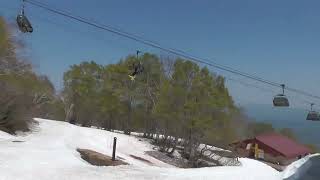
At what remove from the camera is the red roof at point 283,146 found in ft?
257

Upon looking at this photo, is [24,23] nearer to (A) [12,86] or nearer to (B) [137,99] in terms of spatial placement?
(A) [12,86]

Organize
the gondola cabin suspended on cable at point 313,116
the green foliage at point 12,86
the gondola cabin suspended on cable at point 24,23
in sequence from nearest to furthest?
the gondola cabin suspended on cable at point 24,23 → the gondola cabin suspended on cable at point 313,116 → the green foliage at point 12,86

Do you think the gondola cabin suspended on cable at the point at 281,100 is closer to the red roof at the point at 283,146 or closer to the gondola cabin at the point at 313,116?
the gondola cabin at the point at 313,116

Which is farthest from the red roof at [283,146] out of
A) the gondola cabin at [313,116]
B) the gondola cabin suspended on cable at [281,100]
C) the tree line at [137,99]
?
the gondola cabin suspended on cable at [281,100]

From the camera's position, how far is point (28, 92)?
49500 millimetres

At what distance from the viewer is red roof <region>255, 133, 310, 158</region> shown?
257 feet

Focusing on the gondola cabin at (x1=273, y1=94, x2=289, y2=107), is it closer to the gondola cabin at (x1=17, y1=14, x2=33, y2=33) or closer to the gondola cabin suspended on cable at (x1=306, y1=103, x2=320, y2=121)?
the gondola cabin suspended on cable at (x1=306, y1=103, x2=320, y2=121)

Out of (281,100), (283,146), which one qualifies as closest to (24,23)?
(281,100)

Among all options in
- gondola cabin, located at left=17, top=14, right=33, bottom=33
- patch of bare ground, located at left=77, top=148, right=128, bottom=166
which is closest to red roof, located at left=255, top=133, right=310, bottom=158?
patch of bare ground, located at left=77, top=148, right=128, bottom=166

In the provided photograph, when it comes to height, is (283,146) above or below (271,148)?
above

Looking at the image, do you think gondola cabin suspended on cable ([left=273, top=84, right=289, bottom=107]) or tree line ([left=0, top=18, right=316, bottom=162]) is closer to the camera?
gondola cabin suspended on cable ([left=273, top=84, right=289, bottom=107])

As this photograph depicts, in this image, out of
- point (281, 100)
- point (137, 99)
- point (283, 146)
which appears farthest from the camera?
point (283, 146)

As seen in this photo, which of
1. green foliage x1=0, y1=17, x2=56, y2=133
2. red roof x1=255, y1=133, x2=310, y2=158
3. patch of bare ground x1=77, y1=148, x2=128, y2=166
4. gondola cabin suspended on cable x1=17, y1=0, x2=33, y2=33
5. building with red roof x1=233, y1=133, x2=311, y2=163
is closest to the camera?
gondola cabin suspended on cable x1=17, y1=0, x2=33, y2=33

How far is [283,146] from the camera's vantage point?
81.2 meters
